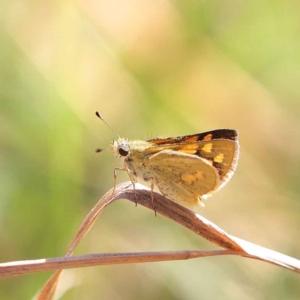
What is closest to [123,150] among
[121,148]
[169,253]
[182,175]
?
[121,148]

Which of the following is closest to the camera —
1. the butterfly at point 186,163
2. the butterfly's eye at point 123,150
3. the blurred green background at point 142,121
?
the butterfly at point 186,163

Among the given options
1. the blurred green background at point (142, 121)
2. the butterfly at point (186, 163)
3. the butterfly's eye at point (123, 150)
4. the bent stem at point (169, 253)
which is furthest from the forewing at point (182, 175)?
the blurred green background at point (142, 121)

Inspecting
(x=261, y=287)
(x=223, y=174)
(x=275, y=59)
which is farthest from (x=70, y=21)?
(x=261, y=287)

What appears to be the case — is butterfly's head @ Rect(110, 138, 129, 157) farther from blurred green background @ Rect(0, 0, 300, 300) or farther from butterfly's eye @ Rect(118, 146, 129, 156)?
blurred green background @ Rect(0, 0, 300, 300)

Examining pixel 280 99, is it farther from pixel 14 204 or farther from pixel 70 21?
pixel 14 204

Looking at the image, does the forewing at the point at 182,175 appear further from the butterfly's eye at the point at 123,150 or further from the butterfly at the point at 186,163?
the butterfly's eye at the point at 123,150

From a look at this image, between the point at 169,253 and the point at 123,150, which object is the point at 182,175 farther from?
the point at 169,253
